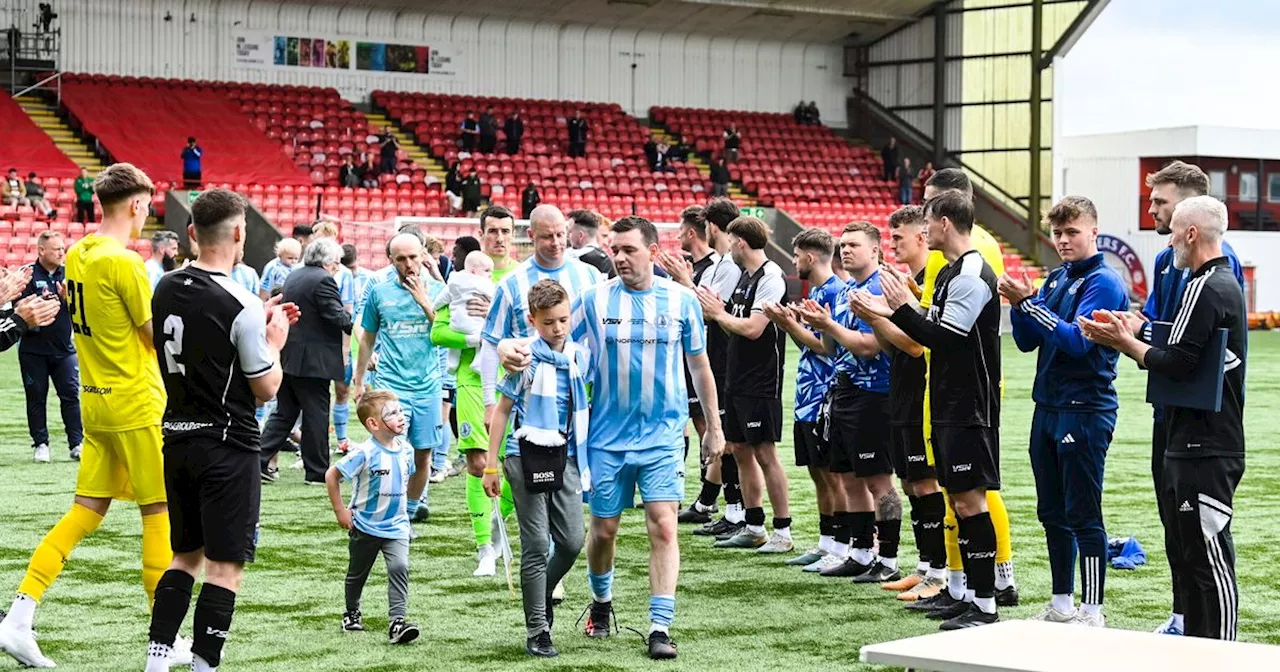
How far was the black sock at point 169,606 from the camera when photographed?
6172mm

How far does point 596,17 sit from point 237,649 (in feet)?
114

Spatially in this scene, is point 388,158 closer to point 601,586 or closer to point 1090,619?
point 601,586

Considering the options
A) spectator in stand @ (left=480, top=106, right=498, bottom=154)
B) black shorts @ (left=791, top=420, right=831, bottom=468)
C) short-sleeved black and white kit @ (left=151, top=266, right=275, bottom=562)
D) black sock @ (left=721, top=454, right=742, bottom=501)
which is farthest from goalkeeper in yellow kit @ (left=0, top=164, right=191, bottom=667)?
spectator in stand @ (left=480, top=106, right=498, bottom=154)

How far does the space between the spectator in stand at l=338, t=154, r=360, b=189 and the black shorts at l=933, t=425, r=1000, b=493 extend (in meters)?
26.1

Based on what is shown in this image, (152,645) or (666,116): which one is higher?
(666,116)

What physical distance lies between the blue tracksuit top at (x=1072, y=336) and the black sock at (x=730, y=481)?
10.2 feet

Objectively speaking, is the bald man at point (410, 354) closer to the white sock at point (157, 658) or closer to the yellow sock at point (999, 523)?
the yellow sock at point (999, 523)

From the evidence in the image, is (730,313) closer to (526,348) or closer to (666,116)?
(526,348)

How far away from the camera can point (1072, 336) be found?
7.23 meters

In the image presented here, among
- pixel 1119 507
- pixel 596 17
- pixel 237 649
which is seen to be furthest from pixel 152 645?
pixel 596 17

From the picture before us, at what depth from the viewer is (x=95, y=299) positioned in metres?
6.57

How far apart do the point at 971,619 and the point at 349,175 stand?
2631 cm

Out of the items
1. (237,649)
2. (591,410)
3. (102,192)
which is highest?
(102,192)

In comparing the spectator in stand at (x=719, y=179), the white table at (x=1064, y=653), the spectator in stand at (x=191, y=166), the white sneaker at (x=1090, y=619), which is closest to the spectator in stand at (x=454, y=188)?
the spectator in stand at (x=191, y=166)
